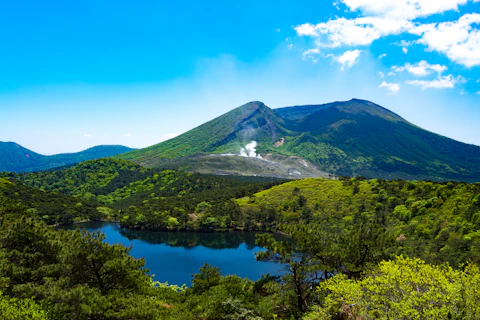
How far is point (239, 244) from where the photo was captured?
9125 centimetres

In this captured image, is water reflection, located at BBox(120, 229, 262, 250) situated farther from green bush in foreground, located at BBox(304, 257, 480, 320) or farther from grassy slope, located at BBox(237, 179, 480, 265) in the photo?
green bush in foreground, located at BBox(304, 257, 480, 320)

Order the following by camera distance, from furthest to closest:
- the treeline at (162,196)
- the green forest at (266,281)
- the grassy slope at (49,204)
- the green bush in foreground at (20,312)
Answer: the grassy slope at (49,204) < the treeline at (162,196) < the green forest at (266,281) < the green bush in foreground at (20,312)

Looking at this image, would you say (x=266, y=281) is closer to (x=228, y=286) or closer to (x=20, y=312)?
(x=228, y=286)

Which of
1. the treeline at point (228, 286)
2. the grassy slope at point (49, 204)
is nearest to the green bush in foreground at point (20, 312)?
the treeline at point (228, 286)

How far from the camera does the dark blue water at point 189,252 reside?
6562 centimetres

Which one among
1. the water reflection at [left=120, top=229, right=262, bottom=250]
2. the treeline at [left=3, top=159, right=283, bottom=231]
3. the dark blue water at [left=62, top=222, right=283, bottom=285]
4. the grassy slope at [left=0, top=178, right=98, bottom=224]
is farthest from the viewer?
the grassy slope at [left=0, top=178, right=98, bottom=224]

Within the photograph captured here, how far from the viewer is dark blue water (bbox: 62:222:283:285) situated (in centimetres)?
6562

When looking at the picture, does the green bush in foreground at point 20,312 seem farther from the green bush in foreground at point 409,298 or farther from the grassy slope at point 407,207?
the grassy slope at point 407,207

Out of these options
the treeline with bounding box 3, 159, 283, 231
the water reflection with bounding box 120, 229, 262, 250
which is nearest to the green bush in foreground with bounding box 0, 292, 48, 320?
the water reflection with bounding box 120, 229, 262, 250

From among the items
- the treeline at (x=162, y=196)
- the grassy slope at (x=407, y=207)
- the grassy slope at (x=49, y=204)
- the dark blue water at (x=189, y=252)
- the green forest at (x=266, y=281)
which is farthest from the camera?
the grassy slope at (x=49, y=204)

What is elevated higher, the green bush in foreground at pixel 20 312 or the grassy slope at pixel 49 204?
the green bush in foreground at pixel 20 312

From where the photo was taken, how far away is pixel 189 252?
8225cm

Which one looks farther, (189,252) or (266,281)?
(189,252)

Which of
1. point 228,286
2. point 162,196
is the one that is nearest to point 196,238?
point 162,196
